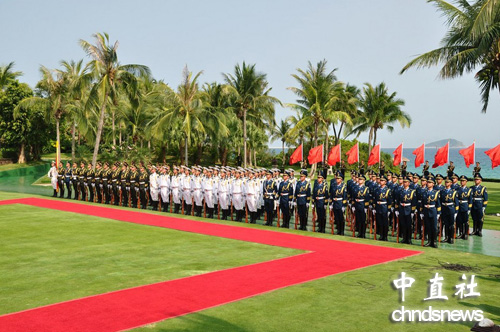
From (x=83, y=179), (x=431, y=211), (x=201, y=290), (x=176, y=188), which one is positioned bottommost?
(x=201, y=290)

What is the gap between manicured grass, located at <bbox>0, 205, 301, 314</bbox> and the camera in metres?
7.35

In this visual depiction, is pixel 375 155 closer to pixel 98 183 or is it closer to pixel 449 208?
pixel 449 208

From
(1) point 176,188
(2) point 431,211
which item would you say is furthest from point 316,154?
(2) point 431,211

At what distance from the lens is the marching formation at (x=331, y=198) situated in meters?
11.6

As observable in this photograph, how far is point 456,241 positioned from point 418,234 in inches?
40.5

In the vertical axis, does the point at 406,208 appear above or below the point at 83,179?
below

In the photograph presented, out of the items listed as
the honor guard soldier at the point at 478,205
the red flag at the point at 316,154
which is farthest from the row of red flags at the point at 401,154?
the honor guard soldier at the point at 478,205

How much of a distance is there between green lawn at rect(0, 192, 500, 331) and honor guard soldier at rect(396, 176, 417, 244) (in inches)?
31.9

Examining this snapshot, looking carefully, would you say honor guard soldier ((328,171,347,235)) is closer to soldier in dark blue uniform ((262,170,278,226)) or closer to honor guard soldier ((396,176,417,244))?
honor guard soldier ((396,176,417,244))

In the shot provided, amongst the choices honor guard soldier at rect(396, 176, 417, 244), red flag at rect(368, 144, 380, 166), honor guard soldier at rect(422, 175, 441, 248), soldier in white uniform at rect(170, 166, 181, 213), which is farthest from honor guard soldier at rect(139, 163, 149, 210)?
honor guard soldier at rect(422, 175, 441, 248)

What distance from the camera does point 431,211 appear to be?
11.0 m

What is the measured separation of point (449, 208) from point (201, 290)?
22.9ft

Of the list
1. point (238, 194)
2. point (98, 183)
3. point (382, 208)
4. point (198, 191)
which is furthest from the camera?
point (98, 183)

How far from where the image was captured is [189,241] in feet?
37.1
